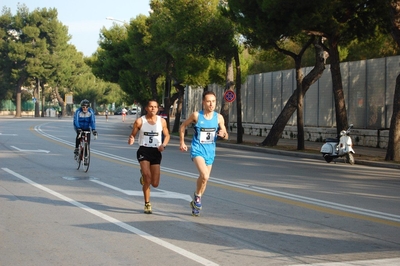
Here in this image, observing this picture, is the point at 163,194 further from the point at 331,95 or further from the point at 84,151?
the point at 331,95

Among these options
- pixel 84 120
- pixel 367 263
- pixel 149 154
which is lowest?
pixel 367 263

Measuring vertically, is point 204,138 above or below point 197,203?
above

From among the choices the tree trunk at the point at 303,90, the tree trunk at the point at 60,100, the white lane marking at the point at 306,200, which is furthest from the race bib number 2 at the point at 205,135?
the tree trunk at the point at 60,100

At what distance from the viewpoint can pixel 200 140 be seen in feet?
33.7

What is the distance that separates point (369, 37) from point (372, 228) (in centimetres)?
2097

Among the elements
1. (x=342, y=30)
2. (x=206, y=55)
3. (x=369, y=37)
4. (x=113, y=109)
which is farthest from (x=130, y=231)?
(x=113, y=109)

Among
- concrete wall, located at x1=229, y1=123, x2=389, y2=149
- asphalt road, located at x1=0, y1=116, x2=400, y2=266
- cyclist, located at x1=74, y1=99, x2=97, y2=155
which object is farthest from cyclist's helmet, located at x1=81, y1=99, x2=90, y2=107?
concrete wall, located at x1=229, y1=123, x2=389, y2=149

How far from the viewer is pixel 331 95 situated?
117 feet

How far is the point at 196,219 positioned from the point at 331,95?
88.0 ft

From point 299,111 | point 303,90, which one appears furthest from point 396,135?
point 303,90

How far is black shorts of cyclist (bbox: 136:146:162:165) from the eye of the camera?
10766 millimetres

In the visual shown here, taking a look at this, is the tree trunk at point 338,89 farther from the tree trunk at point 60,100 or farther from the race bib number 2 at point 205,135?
the tree trunk at point 60,100

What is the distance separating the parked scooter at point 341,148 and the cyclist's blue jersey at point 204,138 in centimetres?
1351

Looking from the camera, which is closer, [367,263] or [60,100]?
[367,263]
